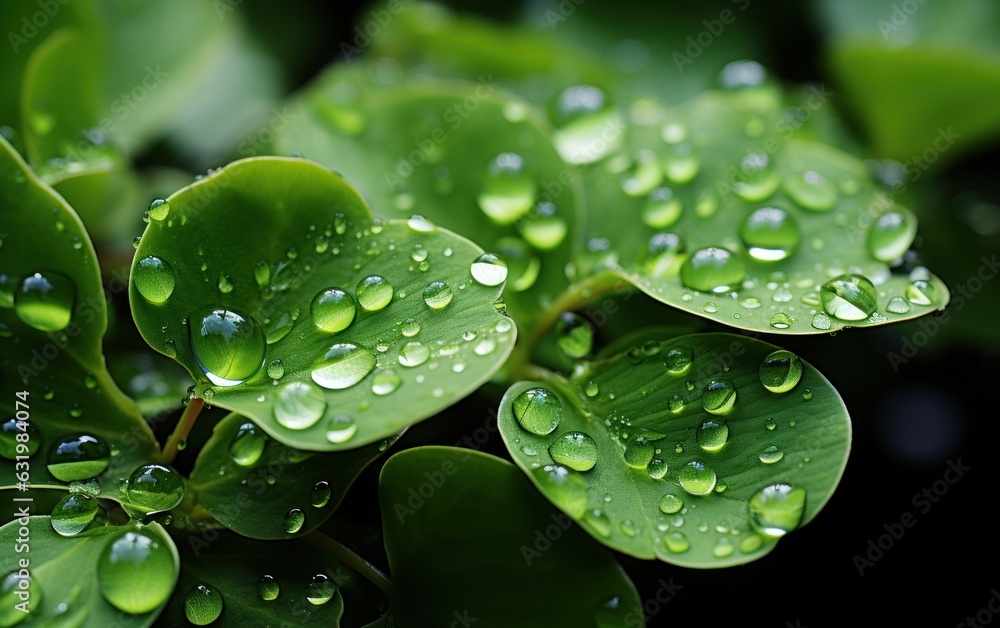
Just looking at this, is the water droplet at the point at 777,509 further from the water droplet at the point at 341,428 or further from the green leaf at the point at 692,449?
the water droplet at the point at 341,428

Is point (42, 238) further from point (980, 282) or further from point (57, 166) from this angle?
point (980, 282)

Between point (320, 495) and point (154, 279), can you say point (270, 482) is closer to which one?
point (320, 495)

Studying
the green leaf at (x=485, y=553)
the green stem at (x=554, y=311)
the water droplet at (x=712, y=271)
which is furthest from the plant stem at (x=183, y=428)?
the water droplet at (x=712, y=271)

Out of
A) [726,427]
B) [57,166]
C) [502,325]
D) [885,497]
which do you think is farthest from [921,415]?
[57,166]

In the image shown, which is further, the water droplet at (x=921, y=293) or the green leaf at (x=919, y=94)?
the green leaf at (x=919, y=94)

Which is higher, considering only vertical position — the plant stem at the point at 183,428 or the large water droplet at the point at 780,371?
the plant stem at the point at 183,428

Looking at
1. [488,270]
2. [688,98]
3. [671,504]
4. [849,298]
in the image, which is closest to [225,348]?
[488,270]

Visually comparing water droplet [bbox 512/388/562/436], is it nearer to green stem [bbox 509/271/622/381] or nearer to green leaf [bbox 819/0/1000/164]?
green stem [bbox 509/271/622/381]
